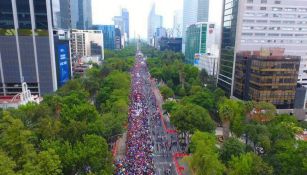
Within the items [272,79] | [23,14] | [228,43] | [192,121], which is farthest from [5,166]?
[228,43]

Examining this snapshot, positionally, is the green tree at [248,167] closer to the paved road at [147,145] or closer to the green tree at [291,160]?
the green tree at [291,160]

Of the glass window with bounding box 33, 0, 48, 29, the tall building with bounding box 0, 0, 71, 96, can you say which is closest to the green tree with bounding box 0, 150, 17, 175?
the tall building with bounding box 0, 0, 71, 96

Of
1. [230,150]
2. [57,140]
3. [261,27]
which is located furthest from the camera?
[261,27]

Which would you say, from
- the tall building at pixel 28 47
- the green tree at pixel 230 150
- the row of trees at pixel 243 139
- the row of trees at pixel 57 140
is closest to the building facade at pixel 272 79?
the row of trees at pixel 243 139

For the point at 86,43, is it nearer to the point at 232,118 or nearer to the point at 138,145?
the point at 138,145

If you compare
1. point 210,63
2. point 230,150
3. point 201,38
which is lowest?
point 230,150

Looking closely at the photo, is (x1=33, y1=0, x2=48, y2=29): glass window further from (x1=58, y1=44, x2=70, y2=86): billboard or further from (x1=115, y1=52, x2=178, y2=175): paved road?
(x1=115, y1=52, x2=178, y2=175): paved road

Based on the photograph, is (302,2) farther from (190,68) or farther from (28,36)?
(28,36)

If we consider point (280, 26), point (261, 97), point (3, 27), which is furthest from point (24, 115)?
point (280, 26)
